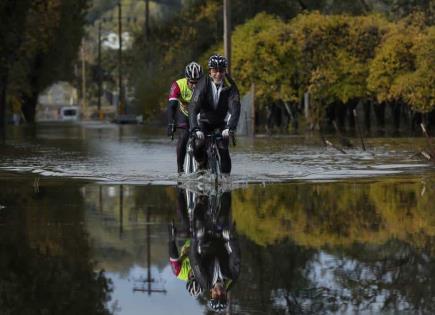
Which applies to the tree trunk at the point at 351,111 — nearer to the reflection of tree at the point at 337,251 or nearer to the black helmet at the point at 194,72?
the black helmet at the point at 194,72

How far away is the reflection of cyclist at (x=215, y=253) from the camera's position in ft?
25.6

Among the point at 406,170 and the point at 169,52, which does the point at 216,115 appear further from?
the point at 169,52

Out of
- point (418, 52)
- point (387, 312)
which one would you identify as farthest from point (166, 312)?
point (418, 52)

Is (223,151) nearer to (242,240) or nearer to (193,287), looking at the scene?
(242,240)

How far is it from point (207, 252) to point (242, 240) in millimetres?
969

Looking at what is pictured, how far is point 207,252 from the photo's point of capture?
9562 mm

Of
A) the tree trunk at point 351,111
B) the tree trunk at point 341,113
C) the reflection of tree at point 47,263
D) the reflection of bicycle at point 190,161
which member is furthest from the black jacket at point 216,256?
the tree trunk at point 341,113

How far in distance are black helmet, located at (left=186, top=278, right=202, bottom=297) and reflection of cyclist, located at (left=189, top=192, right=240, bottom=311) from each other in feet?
0.13

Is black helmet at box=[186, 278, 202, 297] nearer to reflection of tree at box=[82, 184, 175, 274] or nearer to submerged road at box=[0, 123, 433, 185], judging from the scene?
reflection of tree at box=[82, 184, 175, 274]

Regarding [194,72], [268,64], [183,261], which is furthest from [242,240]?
[268,64]

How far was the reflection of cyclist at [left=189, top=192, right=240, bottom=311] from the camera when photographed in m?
7.81

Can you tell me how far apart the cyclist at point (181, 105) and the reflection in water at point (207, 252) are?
3.72 meters

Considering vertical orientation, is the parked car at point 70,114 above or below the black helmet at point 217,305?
below

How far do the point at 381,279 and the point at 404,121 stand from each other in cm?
5893
